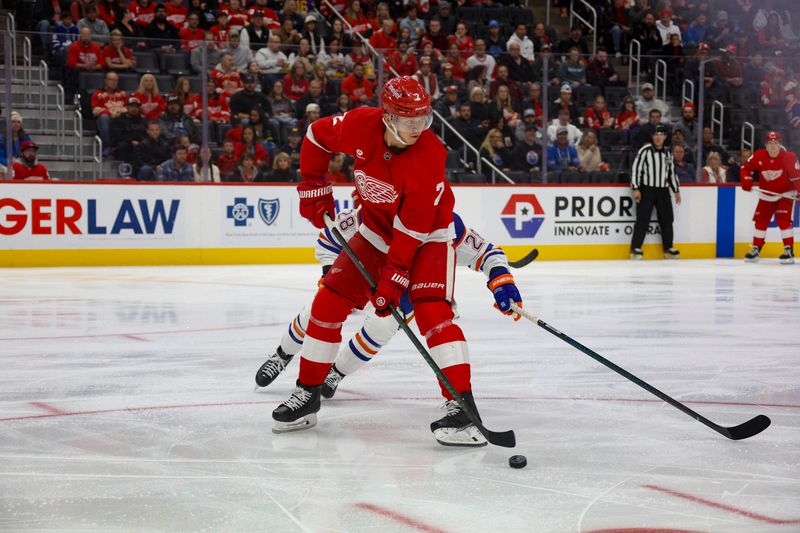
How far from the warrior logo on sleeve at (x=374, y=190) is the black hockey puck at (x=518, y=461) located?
0.91m

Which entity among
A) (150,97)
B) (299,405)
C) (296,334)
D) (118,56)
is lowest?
(299,405)

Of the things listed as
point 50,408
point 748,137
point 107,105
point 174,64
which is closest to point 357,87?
point 174,64

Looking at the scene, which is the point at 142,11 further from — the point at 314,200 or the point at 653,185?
the point at 314,200

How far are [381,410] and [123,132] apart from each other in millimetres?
7025

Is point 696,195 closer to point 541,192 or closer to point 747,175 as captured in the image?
point 747,175

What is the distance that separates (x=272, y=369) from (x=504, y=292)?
1149mm

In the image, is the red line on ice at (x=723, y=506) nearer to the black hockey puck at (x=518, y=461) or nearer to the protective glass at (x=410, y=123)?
the black hockey puck at (x=518, y=461)

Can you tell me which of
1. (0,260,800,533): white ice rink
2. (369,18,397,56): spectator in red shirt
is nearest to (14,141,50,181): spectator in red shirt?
(0,260,800,533): white ice rink

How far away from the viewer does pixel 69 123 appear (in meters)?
10.1

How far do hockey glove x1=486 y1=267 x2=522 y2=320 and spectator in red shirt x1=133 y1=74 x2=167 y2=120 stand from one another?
740 centimetres

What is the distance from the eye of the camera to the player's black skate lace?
11.3 feet

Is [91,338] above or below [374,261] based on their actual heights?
below

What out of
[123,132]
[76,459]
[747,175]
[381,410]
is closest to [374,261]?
[381,410]

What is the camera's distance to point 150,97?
10273mm
